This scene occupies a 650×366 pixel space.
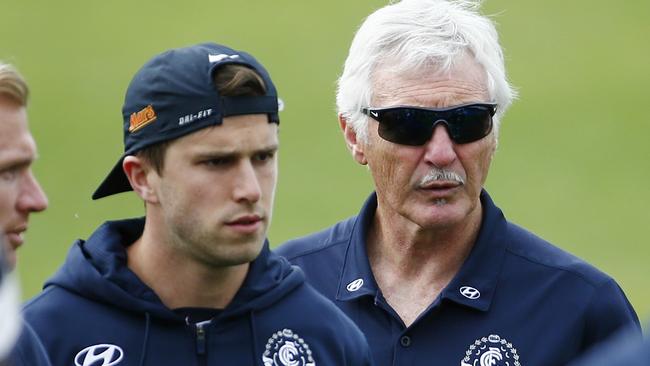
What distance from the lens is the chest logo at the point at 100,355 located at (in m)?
4.84

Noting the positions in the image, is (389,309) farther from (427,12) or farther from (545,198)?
(545,198)

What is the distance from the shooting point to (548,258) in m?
5.66

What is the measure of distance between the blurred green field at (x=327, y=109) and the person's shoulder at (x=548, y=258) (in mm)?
6598

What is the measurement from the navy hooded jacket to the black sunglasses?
0.87 meters

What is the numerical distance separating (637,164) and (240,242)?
12.4 metres

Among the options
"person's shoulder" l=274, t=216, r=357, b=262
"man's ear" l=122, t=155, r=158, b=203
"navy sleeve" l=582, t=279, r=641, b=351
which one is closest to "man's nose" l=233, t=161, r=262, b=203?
"man's ear" l=122, t=155, r=158, b=203

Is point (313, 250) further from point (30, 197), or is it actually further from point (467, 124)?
point (30, 197)

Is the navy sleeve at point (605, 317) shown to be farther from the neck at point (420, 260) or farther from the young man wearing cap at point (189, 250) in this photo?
the young man wearing cap at point (189, 250)

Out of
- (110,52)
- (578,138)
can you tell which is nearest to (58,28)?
(110,52)

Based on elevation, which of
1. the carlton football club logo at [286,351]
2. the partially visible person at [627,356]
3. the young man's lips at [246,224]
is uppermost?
the partially visible person at [627,356]

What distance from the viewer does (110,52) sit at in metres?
19.7

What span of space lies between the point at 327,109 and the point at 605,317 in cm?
1267

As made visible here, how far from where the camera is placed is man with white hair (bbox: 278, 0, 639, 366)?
5480 mm

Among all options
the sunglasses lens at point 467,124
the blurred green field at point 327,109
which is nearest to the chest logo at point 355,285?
the sunglasses lens at point 467,124
